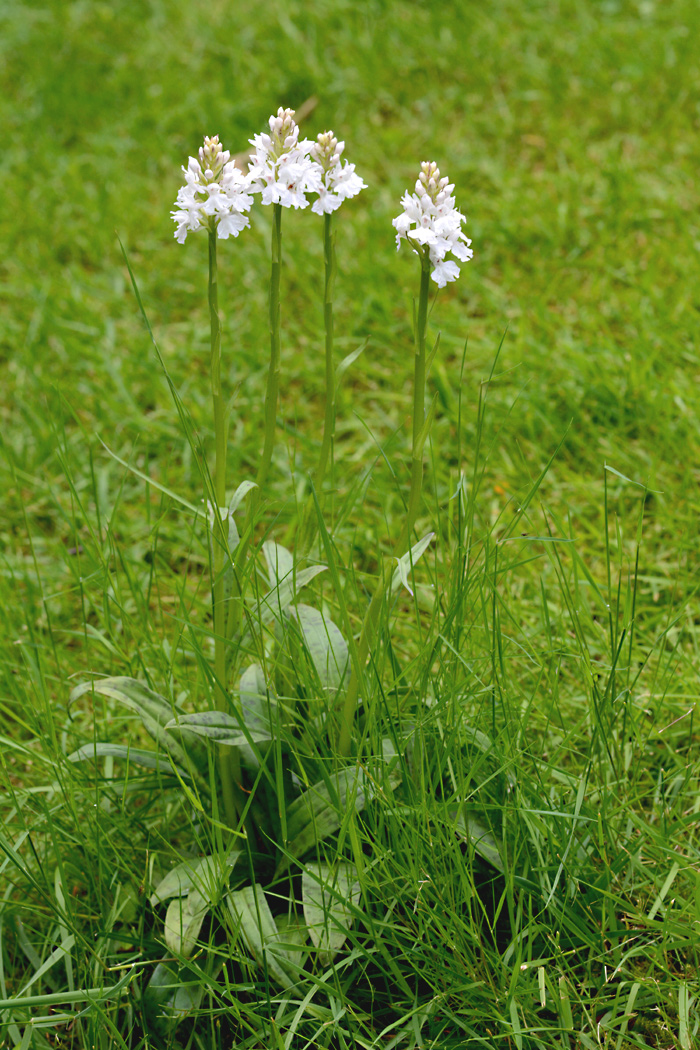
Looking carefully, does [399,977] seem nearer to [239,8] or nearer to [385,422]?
[385,422]

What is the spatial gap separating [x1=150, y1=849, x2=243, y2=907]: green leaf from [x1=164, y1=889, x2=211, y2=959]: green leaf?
1cm

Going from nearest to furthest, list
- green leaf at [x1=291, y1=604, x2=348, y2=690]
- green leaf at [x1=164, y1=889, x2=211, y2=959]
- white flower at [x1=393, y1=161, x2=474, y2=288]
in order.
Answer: white flower at [x1=393, y1=161, x2=474, y2=288] < green leaf at [x1=164, y1=889, x2=211, y2=959] < green leaf at [x1=291, y1=604, x2=348, y2=690]

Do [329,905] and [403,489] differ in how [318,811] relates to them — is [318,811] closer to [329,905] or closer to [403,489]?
[329,905]

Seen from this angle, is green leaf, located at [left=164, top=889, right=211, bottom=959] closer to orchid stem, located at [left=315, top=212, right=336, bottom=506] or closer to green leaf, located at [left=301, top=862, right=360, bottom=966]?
green leaf, located at [left=301, top=862, right=360, bottom=966]

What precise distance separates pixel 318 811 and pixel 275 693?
28cm

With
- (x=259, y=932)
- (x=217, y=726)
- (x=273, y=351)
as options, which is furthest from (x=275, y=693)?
(x=273, y=351)

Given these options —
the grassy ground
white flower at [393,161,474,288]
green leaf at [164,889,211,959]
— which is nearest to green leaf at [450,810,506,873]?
the grassy ground

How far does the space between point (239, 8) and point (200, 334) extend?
8.25ft

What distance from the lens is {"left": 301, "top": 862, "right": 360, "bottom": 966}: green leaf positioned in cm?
146

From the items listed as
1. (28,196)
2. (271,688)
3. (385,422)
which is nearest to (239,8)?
(28,196)

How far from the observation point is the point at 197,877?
1503 millimetres

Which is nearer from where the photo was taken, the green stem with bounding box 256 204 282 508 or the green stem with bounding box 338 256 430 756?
the green stem with bounding box 338 256 430 756

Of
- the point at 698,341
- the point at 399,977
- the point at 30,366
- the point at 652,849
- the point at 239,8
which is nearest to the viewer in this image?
the point at 399,977

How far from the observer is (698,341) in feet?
9.03
